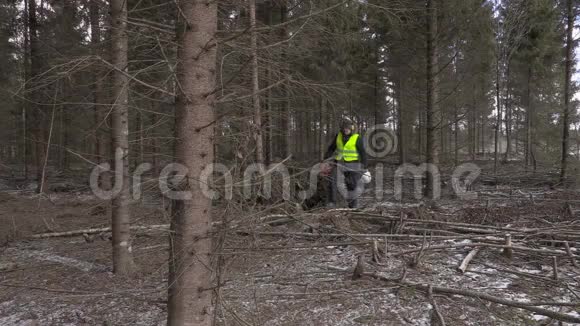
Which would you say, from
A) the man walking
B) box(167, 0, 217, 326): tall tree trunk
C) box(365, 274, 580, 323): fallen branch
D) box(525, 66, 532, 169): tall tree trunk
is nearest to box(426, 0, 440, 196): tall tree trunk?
the man walking

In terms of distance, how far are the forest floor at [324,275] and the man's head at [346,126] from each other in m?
1.60

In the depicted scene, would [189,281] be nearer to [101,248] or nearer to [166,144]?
[166,144]

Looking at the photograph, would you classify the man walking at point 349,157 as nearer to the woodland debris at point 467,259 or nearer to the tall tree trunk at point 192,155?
the woodland debris at point 467,259

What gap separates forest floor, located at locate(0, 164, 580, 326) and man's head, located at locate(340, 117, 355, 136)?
1597 millimetres

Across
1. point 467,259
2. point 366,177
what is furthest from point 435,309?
point 366,177

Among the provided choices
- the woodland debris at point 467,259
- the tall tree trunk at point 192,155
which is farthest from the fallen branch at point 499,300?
the tall tree trunk at point 192,155

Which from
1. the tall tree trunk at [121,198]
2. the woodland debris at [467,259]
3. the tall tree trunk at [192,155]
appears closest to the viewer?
the tall tree trunk at [192,155]

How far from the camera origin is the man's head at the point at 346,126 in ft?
25.6

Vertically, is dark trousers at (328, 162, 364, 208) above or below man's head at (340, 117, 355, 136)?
below

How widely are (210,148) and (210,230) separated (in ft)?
1.78

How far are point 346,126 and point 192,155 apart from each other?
552cm

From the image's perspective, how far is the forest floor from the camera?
11.4 ft

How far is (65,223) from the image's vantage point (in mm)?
8391

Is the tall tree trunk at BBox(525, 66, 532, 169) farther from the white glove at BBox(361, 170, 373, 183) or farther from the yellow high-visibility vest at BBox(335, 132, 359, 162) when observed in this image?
the yellow high-visibility vest at BBox(335, 132, 359, 162)
